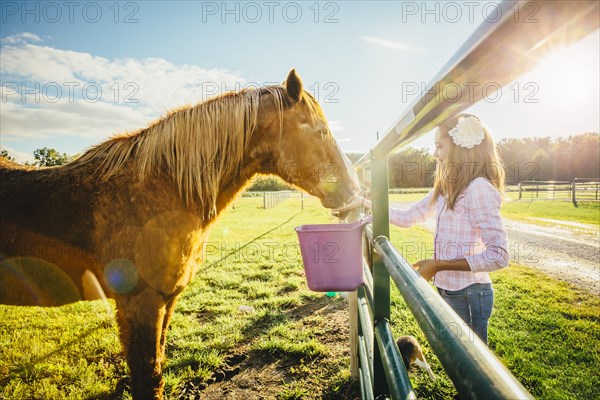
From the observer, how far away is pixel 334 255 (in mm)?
2006

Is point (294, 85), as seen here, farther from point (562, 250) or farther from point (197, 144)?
point (562, 250)

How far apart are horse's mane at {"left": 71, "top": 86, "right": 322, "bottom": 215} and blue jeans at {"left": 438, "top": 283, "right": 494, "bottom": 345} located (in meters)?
1.96

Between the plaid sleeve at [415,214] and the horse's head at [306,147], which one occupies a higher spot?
the horse's head at [306,147]

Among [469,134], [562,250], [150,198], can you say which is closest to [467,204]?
[469,134]

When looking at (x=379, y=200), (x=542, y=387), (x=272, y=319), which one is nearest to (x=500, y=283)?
(x=542, y=387)

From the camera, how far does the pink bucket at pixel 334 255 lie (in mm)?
1951

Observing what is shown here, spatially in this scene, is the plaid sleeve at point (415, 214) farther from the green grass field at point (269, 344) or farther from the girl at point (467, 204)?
the green grass field at point (269, 344)

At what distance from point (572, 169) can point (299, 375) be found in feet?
219

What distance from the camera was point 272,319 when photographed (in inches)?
185

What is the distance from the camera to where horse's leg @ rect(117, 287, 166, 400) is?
238 cm

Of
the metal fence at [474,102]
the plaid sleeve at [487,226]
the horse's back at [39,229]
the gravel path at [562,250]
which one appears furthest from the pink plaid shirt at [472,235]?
the gravel path at [562,250]

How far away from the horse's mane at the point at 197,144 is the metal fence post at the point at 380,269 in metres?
1.41

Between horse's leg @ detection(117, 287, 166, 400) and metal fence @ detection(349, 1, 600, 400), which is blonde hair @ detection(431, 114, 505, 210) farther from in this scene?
horse's leg @ detection(117, 287, 166, 400)

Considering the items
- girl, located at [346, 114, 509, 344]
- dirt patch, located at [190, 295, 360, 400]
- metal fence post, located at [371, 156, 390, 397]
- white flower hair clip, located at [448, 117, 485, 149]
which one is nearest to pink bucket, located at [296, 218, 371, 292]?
metal fence post, located at [371, 156, 390, 397]
